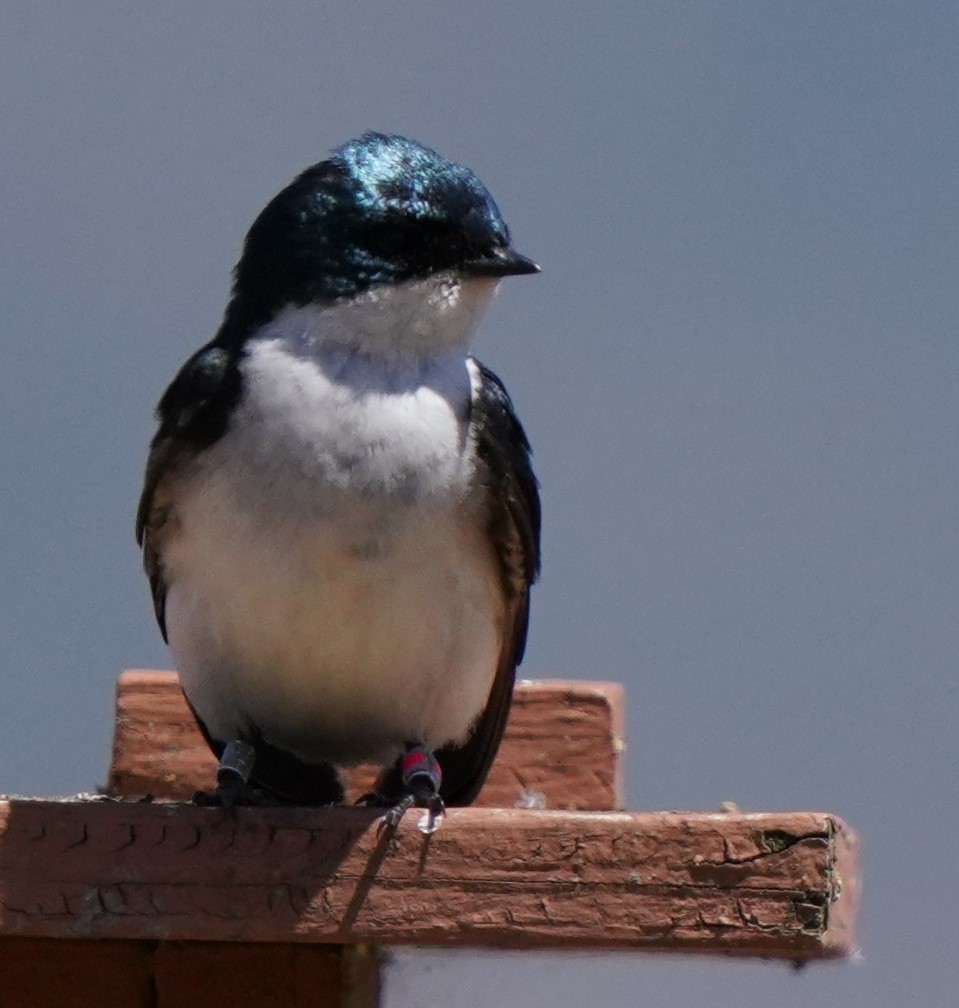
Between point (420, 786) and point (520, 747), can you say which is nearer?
point (420, 786)

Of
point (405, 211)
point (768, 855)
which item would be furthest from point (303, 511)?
point (768, 855)

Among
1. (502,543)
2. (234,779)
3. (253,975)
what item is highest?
(502,543)

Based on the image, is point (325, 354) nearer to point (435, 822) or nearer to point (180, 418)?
point (180, 418)

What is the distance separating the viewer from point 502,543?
377cm

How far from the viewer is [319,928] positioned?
9.23 feet

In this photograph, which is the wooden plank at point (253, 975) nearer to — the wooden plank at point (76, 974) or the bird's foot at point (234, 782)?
the wooden plank at point (76, 974)

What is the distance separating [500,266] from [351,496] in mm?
517

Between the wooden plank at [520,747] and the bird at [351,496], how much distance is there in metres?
0.18

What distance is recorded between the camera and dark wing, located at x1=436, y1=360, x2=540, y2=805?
12.3ft

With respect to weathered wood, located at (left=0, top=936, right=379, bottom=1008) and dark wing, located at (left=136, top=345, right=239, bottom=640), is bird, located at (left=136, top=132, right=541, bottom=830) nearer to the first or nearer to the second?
dark wing, located at (left=136, top=345, right=239, bottom=640)

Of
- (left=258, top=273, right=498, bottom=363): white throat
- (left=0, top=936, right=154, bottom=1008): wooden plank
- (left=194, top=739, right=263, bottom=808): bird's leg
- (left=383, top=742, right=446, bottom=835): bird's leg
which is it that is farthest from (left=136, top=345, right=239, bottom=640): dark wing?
(left=0, top=936, right=154, bottom=1008): wooden plank

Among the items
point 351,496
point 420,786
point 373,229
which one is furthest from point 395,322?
point 420,786

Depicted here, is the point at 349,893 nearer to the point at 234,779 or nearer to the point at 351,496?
the point at 234,779

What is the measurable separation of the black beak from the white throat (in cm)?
2
